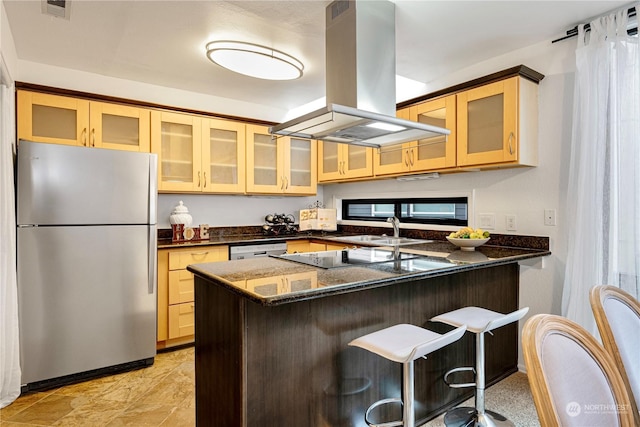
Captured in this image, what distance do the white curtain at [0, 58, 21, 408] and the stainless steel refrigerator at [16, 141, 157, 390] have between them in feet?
0.25

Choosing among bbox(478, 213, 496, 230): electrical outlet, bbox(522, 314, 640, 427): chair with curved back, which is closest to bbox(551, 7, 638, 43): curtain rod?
bbox(478, 213, 496, 230): electrical outlet

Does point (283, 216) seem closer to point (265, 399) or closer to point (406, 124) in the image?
point (406, 124)

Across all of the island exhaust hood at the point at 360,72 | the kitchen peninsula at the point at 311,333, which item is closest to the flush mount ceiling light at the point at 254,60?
the island exhaust hood at the point at 360,72

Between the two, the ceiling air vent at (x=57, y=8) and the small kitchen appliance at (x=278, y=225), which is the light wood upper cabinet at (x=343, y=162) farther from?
the ceiling air vent at (x=57, y=8)

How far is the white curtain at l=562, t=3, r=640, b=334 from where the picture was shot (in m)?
2.03

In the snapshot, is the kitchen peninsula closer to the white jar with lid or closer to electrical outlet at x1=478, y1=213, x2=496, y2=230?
electrical outlet at x1=478, y1=213, x2=496, y2=230

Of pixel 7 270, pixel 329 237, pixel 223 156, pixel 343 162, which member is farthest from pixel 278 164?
pixel 7 270

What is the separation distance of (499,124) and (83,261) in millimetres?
3153

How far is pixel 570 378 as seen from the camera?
82 centimetres

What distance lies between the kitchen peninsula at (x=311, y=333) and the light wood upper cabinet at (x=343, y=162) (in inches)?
62.3

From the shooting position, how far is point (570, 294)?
7.39 ft

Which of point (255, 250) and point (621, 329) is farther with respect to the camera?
point (255, 250)

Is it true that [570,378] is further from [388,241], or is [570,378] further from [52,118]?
[52,118]

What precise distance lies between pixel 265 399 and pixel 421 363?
98 centimetres
